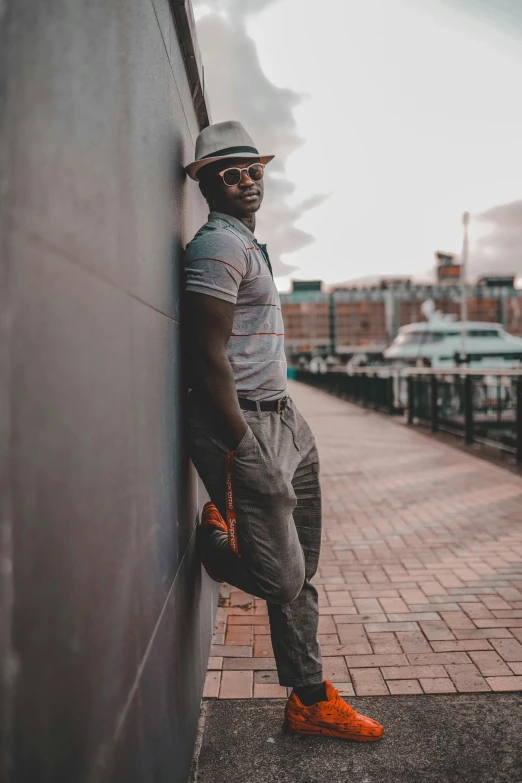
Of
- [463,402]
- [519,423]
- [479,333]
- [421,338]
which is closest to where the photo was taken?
[519,423]

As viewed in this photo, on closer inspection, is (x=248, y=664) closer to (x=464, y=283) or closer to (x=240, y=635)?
(x=240, y=635)

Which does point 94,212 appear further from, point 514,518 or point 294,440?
point 514,518

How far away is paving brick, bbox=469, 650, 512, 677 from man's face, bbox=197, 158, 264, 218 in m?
2.14

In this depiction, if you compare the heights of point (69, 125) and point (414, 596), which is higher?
point (69, 125)

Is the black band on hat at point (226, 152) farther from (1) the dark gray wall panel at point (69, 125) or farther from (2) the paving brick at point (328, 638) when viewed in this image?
(2) the paving brick at point (328, 638)

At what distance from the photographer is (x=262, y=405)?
228 cm

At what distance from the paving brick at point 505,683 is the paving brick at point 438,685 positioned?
16cm

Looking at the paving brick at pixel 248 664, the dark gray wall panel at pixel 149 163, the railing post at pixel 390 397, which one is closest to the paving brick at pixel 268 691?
the paving brick at pixel 248 664

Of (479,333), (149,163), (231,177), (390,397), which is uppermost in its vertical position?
(479,333)

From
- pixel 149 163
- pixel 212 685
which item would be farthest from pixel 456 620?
pixel 149 163

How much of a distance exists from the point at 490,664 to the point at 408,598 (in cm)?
86

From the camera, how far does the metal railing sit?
847cm

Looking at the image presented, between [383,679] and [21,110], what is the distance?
2657 millimetres

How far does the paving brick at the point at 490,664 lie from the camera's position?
2.87 meters
